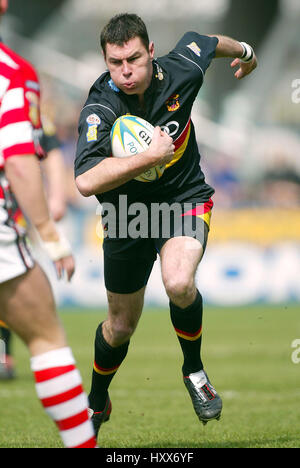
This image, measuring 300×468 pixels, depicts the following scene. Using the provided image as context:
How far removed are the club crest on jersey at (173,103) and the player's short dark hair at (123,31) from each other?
38 centimetres

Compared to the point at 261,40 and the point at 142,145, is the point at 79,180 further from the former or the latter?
the point at 261,40

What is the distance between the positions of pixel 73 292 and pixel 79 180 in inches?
412

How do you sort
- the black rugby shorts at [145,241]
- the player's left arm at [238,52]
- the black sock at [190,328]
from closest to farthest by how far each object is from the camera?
the black sock at [190,328]
the black rugby shorts at [145,241]
the player's left arm at [238,52]

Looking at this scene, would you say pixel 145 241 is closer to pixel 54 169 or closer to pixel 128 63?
pixel 128 63

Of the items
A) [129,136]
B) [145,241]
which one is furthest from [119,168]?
[145,241]

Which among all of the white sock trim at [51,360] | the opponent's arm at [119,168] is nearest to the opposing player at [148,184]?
the opponent's arm at [119,168]

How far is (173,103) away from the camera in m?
4.88

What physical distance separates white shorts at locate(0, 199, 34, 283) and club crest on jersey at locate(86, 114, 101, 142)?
4.27 ft

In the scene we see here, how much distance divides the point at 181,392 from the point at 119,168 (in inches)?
136

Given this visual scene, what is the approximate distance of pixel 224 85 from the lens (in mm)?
19750

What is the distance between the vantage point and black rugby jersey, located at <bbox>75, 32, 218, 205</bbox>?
4570mm

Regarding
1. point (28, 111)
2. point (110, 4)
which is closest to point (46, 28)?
point (110, 4)

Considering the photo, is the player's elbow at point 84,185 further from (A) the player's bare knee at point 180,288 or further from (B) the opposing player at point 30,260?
(B) the opposing player at point 30,260

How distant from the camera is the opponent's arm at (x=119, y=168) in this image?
14.2 feet
